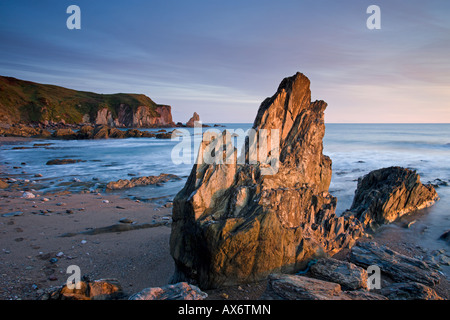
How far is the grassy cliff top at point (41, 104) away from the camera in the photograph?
78.4 m

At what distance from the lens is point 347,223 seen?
28.3 feet

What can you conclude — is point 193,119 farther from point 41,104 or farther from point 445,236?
point 445,236

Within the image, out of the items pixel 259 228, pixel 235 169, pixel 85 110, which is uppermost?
pixel 85 110

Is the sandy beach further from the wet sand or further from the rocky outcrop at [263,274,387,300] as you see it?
the rocky outcrop at [263,274,387,300]

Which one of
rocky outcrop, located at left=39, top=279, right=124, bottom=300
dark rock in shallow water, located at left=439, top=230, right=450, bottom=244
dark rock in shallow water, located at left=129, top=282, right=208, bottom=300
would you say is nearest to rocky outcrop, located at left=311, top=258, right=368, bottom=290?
dark rock in shallow water, located at left=129, top=282, right=208, bottom=300

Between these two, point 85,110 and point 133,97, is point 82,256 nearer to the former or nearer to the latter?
point 85,110

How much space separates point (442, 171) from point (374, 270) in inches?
903

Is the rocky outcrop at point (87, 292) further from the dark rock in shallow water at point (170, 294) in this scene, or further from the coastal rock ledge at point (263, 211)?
the coastal rock ledge at point (263, 211)

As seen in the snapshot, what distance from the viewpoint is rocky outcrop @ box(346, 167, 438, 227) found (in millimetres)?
11031

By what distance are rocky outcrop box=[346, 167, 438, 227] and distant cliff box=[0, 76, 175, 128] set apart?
302 feet

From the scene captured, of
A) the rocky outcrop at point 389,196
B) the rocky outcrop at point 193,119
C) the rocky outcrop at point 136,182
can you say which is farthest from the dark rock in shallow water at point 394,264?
the rocky outcrop at point 193,119

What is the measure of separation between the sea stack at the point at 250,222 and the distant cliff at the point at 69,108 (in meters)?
90.4
